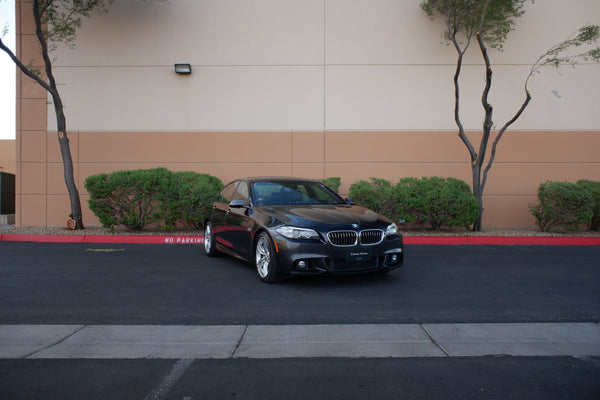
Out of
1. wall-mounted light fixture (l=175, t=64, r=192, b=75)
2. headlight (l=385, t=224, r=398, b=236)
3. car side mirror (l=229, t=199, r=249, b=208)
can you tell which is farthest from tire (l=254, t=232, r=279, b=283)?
wall-mounted light fixture (l=175, t=64, r=192, b=75)

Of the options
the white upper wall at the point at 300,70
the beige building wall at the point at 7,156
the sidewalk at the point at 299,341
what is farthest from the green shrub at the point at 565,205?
the beige building wall at the point at 7,156

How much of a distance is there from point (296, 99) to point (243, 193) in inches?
242

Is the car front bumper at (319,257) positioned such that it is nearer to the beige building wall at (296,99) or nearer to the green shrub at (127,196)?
the green shrub at (127,196)

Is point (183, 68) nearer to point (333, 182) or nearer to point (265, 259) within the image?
point (333, 182)

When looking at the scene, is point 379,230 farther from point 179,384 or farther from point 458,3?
point 458,3

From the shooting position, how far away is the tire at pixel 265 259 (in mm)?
A: 5809

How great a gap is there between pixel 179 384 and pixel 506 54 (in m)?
12.9

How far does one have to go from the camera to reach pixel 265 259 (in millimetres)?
6082

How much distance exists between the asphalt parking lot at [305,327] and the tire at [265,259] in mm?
209

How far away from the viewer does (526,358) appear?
11.4 ft

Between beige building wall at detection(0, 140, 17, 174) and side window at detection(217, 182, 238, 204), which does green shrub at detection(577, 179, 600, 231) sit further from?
beige building wall at detection(0, 140, 17, 174)

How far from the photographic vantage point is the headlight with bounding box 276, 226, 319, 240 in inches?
223

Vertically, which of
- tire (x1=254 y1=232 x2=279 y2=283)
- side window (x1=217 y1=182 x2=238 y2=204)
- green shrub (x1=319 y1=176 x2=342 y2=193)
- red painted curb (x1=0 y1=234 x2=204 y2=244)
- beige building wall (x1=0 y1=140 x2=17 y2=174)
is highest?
beige building wall (x1=0 y1=140 x2=17 y2=174)

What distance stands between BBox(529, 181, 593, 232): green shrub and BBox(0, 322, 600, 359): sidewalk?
25.2 ft
